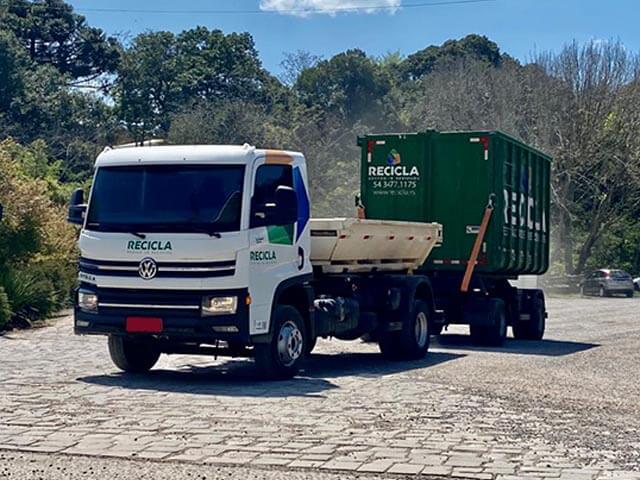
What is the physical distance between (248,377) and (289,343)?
0.84 m

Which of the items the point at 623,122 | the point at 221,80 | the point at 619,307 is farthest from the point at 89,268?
the point at 221,80

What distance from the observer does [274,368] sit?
531 inches

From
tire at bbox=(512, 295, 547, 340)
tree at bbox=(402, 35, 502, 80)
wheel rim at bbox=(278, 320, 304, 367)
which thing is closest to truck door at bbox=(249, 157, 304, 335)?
wheel rim at bbox=(278, 320, 304, 367)

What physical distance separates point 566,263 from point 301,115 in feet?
56.8

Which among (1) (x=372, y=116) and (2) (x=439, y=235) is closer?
(2) (x=439, y=235)

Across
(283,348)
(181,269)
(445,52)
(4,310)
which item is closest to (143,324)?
(181,269)

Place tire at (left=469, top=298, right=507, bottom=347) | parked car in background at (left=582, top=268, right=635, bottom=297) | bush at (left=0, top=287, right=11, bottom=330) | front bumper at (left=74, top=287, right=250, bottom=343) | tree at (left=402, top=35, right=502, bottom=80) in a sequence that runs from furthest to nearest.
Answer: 1. tree at (left=402, top=35, right=502, bottom=80)
2. parked car in background at (left=582, top=268, right=635, bottom=297)
3. bush at (left=0, top=287, right=11, bottom=330)
4. tire at (left=469, top=298, right=507, bottom=347)
5. front bumper at (left=74, top=287, right=250, bottom=343)

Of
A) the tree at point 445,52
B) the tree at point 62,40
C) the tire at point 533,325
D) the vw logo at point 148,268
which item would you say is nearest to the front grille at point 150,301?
the vw logo at point 148,268

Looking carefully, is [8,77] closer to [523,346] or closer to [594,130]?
[594,130]

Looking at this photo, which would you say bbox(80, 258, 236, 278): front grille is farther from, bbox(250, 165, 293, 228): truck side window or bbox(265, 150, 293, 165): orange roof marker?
bbox(265, 150, 293, 165): orange roof marker

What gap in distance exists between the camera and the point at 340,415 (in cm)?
1083

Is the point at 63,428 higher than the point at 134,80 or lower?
lower

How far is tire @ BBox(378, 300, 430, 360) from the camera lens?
54.0 feet

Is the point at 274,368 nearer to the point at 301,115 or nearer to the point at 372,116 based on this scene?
the point at 301,115
